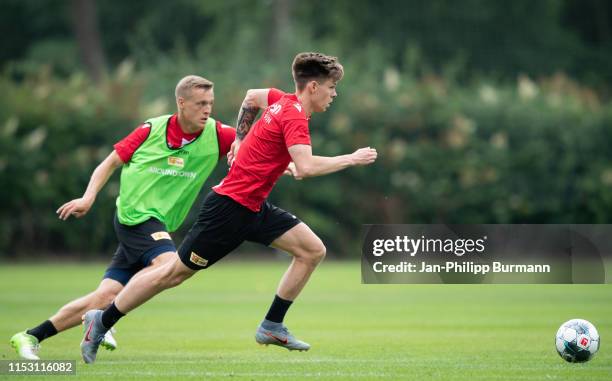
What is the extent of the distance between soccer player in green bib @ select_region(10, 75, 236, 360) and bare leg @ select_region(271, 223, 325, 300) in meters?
1.00

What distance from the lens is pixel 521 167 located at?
29.2 meters

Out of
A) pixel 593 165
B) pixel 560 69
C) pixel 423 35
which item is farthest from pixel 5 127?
pixel 560 69

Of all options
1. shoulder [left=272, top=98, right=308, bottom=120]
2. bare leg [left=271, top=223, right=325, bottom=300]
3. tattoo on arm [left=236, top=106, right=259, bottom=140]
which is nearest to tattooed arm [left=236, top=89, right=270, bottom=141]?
tattoo on arm [left=236, top=106, right=259, bottom=140]

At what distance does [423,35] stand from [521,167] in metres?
16.6

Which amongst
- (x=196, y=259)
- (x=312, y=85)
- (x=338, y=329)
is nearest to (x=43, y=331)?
(x=196, y=259)

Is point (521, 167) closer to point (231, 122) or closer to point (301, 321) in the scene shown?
point (231, 122)

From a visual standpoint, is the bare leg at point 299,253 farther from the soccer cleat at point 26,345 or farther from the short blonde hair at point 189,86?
the soccer cleat at point 26,345

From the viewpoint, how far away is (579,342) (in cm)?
879

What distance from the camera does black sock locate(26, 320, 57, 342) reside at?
30.0 ft

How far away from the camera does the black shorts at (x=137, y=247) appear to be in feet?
30.8

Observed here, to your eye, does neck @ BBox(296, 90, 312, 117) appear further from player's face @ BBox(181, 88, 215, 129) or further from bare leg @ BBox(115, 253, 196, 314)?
bare leg @ BBox(115, 253, 196, 314)

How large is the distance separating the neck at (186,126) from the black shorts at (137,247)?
33.1 inches

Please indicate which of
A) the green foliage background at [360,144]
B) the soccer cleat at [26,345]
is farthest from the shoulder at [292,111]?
the green foliage background at [360,144]

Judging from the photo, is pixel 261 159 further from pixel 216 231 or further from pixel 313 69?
pixel 313 69
